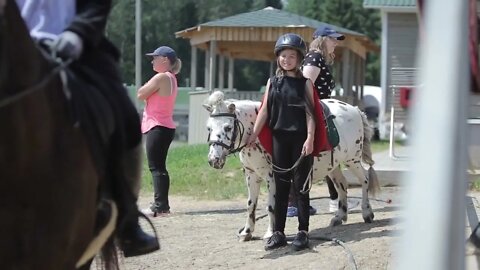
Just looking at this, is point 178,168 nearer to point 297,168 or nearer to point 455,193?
point 297,168

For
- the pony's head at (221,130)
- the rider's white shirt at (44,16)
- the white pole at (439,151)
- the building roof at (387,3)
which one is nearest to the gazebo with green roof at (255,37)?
the building roof at (387,3)

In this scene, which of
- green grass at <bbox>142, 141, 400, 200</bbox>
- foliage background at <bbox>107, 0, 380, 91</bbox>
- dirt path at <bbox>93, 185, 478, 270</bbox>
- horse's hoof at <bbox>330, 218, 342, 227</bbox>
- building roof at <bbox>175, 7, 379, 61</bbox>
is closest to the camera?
dirt path at <bbox>93, 185, 478, 270</bbox>

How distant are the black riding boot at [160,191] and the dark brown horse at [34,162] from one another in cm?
785

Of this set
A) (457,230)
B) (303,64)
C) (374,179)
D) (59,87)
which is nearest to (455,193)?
(457,230)

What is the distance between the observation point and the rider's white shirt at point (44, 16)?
13.4 feet

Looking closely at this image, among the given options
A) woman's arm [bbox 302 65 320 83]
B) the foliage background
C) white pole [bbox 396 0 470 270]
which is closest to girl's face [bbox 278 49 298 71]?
woman's arm [bbox 302 65 320 83]

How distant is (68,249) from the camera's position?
350cm

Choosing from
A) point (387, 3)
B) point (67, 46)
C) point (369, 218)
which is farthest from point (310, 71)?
point (387, 3)

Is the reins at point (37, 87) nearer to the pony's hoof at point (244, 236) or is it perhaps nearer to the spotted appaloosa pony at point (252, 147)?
the spotted appaloosa pony at point (252, 147)

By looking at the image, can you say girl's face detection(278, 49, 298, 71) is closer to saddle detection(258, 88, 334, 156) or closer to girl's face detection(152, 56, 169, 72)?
saddle detection(258, 88, 334, 156)

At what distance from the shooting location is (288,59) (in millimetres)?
8609

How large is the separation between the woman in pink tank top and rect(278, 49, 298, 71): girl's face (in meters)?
2.94

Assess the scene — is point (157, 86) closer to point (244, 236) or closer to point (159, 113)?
Answer: point (159, 113)

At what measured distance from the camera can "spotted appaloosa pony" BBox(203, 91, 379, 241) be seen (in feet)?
30.2
